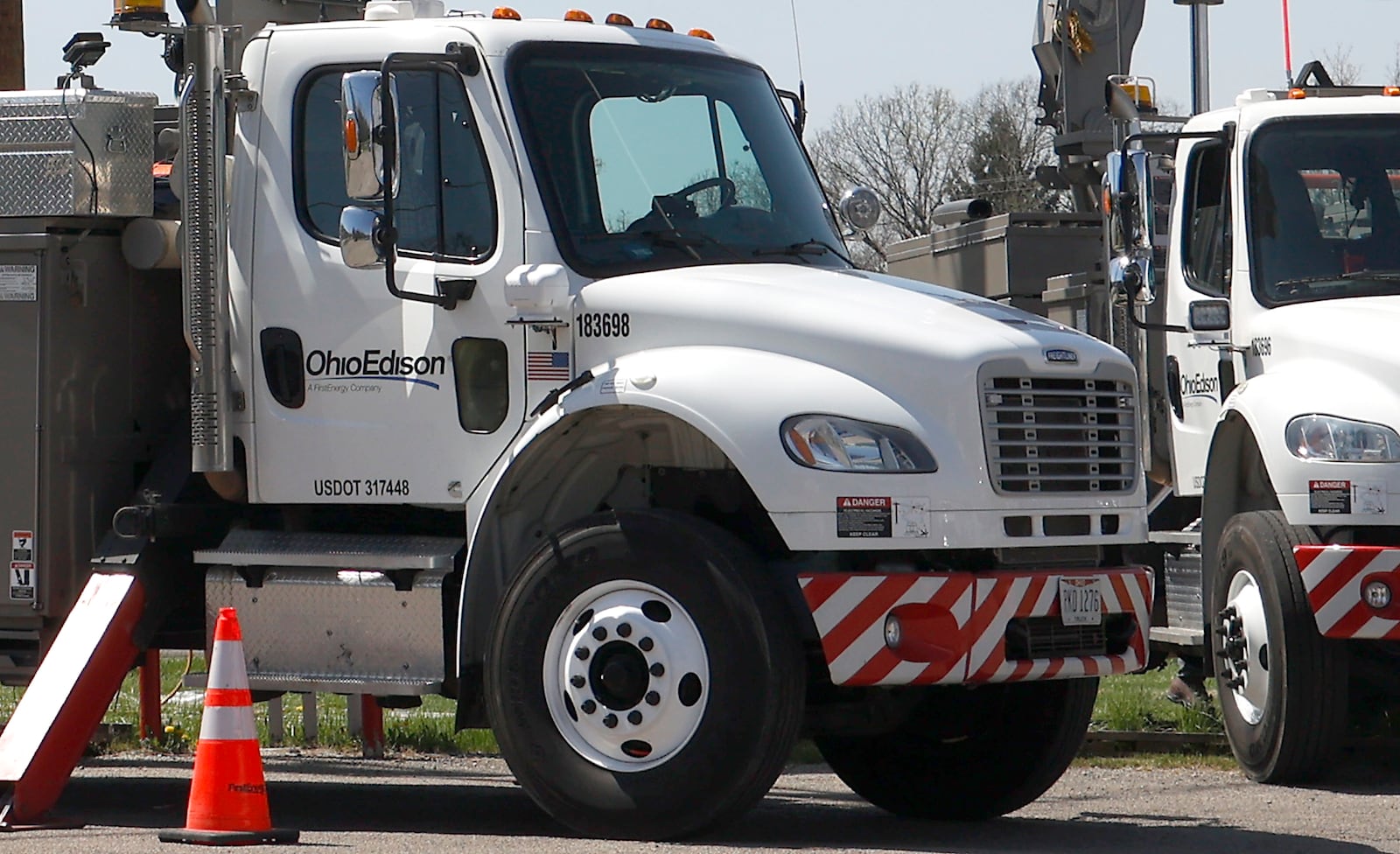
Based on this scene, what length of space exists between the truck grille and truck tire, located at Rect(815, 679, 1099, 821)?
902 mm

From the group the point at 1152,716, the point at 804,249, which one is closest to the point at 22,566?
the point at 804,249

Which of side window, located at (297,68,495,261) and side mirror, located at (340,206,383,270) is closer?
side mirror, located at (340,206,383,270)

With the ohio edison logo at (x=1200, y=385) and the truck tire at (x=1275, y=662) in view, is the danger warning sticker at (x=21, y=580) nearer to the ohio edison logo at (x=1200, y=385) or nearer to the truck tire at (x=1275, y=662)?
the truck tire at (x=1275, y=662)

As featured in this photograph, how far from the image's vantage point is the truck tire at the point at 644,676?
784 cm

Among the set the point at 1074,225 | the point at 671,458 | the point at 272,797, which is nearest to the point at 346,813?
the point at 272,797

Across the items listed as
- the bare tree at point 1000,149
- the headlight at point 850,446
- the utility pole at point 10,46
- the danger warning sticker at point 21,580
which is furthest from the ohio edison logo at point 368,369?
the bare tree at point 1000,149

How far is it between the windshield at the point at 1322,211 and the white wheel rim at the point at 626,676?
411cm

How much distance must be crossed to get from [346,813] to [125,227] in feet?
8.32

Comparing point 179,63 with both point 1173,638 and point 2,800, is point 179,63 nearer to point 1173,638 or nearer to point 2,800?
point 2,800

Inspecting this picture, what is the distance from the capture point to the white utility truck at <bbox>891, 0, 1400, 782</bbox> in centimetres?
1002

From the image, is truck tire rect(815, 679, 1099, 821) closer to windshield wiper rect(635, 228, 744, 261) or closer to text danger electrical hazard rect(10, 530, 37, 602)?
windshield wiper rect(635, 228, 744, 261)

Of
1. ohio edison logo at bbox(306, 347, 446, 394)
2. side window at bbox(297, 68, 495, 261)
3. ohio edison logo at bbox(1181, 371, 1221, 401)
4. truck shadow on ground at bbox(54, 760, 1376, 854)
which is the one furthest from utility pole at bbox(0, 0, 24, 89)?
ohio edison logo at bbox(1181, 371, 1221, 401)

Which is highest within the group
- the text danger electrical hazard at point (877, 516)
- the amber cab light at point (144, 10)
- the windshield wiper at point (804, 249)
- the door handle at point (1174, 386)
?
the amber cab light at point (144, 10)

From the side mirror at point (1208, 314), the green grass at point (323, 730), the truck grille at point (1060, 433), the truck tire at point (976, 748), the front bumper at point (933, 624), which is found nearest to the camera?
the front bumper at point (933, 624)
